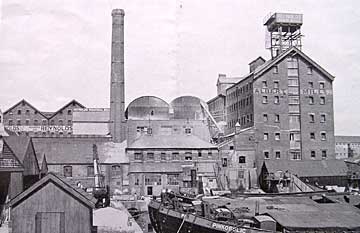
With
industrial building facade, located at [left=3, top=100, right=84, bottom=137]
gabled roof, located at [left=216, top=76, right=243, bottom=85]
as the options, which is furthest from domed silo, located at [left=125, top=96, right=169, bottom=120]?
industrial building facade, located at [left=3, top=100, right=84, bottom=137]

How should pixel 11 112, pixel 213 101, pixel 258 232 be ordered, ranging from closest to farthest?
pixel 258 232 < pixel 213 101 < pixel 11 112

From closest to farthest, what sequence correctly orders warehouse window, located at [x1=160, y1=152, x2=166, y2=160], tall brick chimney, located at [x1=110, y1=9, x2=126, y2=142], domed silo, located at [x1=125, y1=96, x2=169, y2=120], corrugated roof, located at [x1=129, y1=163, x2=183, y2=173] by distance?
corrugated roof, located at [x1=129, y1=163, x2=183, y2=173]
warehouse window, located at [x1=160, y1=152, x2=166, y2=160]
tall brick chimney, located at [x1=110, y1=9, x2=126, y2=142]
domed silo, located at [x1=125, y1=96, x2=169, y2=120]

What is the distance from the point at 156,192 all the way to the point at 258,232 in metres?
24.1

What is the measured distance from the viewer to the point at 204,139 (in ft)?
168

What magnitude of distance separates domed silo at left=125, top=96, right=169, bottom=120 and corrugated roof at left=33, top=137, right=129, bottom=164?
35.5ft

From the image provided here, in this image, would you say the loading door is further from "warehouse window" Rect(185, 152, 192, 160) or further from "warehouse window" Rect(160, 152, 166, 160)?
"warehouse window" Rect(185, 152, 192, 160)

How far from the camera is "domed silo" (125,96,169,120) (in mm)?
59375

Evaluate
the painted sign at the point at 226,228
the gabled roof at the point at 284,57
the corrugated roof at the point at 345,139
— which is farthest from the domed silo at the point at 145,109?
the corrugated roof at the point at 345,139

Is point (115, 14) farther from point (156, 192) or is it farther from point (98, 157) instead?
point (156, 192)

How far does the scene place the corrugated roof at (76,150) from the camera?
46375mm

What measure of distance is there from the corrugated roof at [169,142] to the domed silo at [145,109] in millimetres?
10774

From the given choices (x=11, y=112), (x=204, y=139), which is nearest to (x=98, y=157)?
(x=204, y=139)

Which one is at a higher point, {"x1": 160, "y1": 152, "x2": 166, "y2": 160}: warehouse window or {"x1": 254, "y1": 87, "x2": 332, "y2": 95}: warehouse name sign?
{"x1": 254, "y1": 87, "x2": 332, "y2": 95}: warehouse name sign

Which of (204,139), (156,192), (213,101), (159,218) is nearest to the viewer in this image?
(159,218)
